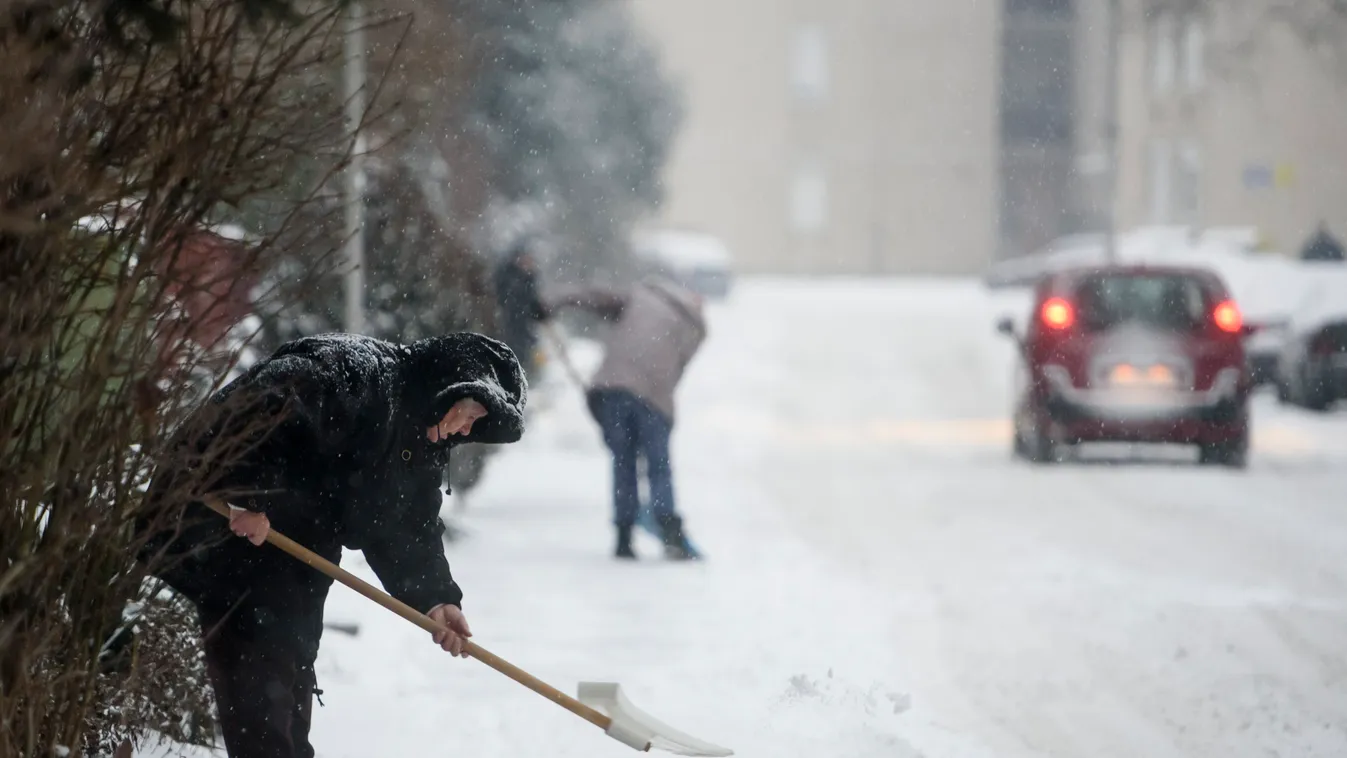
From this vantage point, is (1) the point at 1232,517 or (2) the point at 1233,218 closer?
(1) the point at 1232,517

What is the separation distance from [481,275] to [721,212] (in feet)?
170

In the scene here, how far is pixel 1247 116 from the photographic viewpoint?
4100cm

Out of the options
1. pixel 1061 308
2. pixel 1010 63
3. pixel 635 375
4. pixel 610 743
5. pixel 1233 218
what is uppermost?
pixel 1010 63

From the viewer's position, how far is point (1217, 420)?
1616 cm

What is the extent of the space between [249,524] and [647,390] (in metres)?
6.65

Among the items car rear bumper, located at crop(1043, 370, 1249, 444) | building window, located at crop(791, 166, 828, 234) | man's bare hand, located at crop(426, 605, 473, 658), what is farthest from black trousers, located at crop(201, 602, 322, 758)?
building window, located at crop(791, 166, 828, 234)

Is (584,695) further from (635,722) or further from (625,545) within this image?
(625,545)

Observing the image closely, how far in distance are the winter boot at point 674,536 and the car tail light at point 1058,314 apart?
5.96 m

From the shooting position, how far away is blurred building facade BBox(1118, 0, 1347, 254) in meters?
36.0

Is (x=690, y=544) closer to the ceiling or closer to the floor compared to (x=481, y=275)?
closer to the floor

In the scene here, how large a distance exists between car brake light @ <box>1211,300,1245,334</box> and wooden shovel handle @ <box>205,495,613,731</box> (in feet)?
38.2

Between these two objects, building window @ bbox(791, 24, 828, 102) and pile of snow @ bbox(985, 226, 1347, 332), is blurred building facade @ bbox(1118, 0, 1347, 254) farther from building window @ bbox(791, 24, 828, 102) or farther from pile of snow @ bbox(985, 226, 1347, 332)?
building window @ bbox(791, 24, 828, 102)

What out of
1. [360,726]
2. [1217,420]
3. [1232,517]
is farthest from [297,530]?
[1217,420]

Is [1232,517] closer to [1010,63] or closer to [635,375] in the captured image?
[635,375]
